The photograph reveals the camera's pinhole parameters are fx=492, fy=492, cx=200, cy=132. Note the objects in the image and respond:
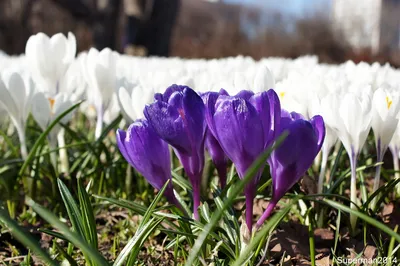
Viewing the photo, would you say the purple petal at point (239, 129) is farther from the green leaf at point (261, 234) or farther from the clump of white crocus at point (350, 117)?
the clump of white crocus at point (350, 117)

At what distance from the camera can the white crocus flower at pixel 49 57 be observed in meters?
1.70

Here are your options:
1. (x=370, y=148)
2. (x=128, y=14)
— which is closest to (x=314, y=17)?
(x=128, y=14)

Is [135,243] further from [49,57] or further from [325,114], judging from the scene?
[49,57]

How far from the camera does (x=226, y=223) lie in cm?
109

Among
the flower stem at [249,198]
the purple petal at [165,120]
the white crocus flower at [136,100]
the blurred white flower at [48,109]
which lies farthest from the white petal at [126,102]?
the flower stem at [249,198]

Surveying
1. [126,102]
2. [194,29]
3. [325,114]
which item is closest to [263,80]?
[325,114]

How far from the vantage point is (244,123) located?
0.89 meters

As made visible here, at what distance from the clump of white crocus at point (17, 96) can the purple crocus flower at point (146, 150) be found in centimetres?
62

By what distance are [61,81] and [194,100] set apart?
98 centimetres

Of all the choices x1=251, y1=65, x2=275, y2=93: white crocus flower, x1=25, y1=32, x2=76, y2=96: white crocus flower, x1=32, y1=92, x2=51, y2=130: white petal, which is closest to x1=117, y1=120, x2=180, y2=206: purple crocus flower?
x1=251, y1=65, x2=275, y2=93: white crocus flower

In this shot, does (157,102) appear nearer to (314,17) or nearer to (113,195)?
(113,195)

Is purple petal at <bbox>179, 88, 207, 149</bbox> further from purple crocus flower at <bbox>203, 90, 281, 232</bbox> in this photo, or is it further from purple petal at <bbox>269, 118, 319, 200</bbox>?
purple petal at <bbox>269, 118, 319, 200</bbox>

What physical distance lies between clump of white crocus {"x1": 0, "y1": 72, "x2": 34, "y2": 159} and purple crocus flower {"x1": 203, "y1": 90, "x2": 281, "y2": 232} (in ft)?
2.58

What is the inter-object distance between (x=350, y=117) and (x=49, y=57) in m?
1.07
